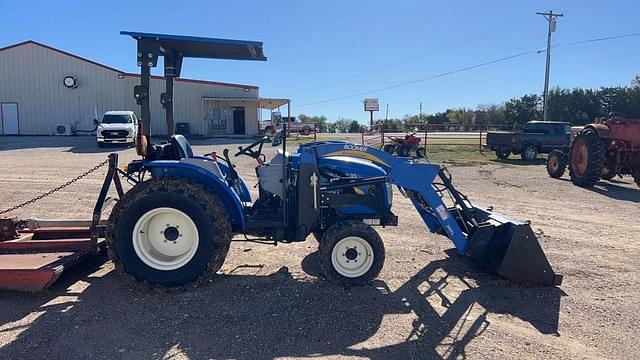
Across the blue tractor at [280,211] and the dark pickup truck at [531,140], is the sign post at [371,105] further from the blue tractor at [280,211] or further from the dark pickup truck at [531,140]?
the blue tractor at [280,211]

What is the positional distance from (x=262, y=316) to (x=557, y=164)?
1317 cm

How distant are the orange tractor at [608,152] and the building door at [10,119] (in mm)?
→ 32874

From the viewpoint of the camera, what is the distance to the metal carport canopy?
4.64m

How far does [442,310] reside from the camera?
4152 millimetres

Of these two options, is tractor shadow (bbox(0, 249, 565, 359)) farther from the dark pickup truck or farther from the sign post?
the sign post

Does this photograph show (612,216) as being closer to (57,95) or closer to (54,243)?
(54,243)

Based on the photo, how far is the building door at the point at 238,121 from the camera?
A: 111ft

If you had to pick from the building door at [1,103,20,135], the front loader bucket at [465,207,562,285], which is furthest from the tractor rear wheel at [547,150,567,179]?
the building door at [1,103,20,135]

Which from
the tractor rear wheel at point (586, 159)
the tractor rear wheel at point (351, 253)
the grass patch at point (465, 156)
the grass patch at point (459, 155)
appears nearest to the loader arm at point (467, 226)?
the tractor rear wheel at point (351, 253)

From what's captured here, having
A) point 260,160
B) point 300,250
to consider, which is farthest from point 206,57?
point 300,250

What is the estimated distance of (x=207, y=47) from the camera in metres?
5.18

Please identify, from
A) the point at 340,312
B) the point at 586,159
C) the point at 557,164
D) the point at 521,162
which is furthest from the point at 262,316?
the point at 521,162

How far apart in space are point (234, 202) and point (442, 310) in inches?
84.8

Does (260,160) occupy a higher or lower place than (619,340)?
higher
